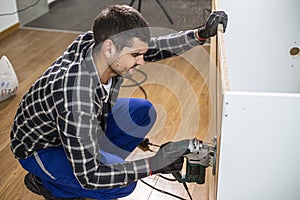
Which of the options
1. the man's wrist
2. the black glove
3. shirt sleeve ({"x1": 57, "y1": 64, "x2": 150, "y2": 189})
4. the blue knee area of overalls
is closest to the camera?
shirt sleeve ({"x1": 57, "y1": 64, "x2": 150, "y2": 189})

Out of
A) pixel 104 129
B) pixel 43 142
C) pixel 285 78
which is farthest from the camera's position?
pixel 285 78

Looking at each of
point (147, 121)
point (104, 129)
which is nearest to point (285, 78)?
point (147, 121)

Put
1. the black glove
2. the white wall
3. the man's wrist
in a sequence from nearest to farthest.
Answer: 1. the black glove
2. the man's wrist
3. the white wall

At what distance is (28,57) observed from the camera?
9.66 ft

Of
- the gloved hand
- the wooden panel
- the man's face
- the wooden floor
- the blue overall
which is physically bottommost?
the wooden floor

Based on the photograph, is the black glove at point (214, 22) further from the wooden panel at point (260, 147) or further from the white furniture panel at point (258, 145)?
the wooden panel at point (260, 147)

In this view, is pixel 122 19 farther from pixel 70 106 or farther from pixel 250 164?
pixel 250 164

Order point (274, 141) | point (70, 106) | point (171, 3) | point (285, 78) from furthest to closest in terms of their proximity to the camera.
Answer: point (171, 3) → point (285, 78) → point (70, 106) → point (274, 141)

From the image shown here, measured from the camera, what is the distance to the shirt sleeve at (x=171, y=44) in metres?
1.57

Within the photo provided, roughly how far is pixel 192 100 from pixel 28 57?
1192 millimetres

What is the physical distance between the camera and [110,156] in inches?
56.2

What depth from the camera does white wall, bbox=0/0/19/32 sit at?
10.3ft

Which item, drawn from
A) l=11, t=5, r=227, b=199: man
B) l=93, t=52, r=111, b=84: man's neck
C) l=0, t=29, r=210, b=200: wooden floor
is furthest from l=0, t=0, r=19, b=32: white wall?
l=93, t=52, r=111, b=84: man's neck

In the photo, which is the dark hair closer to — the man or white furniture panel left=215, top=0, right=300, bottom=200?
the man
